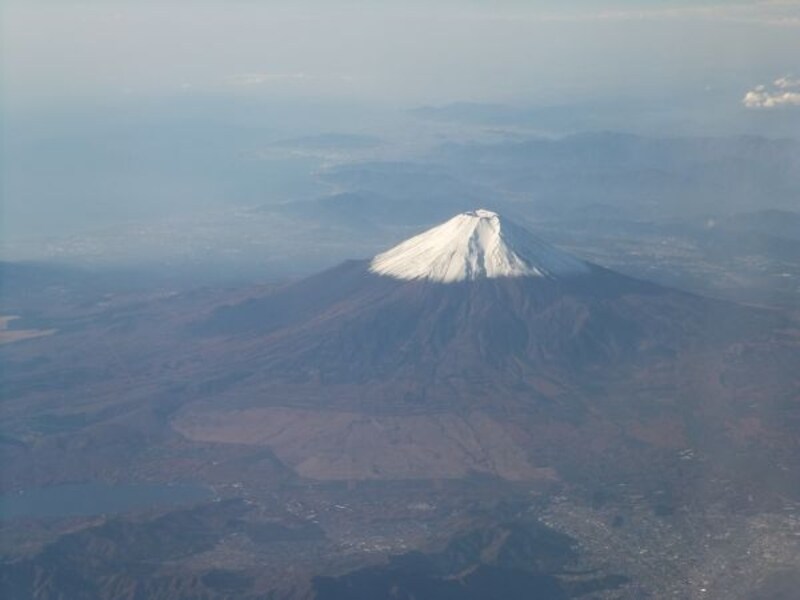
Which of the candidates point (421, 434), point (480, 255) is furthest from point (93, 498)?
point (480, 255)

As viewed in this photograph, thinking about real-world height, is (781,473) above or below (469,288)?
below

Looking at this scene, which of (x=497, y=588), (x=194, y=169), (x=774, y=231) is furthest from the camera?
(x=194, y=169)

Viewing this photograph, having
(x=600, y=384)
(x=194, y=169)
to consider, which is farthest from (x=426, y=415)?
(x=194, y=169)

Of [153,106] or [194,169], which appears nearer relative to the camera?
[194,169]

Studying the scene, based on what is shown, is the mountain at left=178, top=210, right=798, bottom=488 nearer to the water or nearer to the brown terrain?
the brown terrain

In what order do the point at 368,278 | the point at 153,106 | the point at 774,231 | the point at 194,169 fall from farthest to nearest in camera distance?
the point at 153,106 < the point at 194,169 < the point at 774,231 < the point at 368,278

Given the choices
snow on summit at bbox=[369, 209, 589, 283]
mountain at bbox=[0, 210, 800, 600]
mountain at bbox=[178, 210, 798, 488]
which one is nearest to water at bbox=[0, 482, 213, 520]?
mountain at bbox=[0, 210, 800, 600]

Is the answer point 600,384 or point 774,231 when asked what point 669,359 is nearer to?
point 600,384
